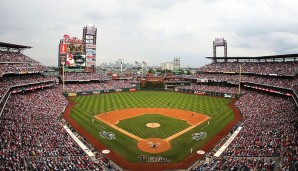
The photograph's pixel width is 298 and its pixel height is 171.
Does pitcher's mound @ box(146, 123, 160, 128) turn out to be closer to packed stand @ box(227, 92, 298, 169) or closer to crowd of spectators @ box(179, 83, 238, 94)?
packed stand @ box(227, 92, 298, 169)

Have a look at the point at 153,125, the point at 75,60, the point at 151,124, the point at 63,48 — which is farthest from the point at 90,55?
the point at 153,125

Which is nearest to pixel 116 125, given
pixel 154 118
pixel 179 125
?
pixel 154 118

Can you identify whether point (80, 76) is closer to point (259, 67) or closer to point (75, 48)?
point (75, 48)

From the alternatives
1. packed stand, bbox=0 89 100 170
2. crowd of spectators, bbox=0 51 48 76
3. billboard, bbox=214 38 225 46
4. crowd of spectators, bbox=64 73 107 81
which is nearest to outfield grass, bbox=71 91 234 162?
packed stand, bbox=0 89 100 170

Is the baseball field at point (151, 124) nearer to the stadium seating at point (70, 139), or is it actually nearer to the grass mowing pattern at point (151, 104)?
the grass mowing pattern at point (151, 104)

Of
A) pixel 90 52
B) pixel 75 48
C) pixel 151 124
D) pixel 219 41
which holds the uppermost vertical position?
pixel 219 41

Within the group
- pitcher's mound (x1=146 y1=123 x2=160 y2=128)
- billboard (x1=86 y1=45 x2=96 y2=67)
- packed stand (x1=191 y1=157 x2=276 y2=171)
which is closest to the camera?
packed stand (x1=191 y1=157 x2=276 y2=171)
